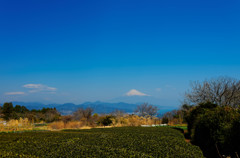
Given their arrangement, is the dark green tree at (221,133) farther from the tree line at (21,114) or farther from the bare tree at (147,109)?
the tree line at (21,114)

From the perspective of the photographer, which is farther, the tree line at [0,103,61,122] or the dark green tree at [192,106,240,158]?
the tree line at [0,103,61,122]

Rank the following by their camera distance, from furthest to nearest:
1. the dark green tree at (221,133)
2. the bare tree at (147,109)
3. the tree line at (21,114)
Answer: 1. the tree line at (21,114)
2. the bare tree at (147,109)
3. the dark green tree at (221,133)

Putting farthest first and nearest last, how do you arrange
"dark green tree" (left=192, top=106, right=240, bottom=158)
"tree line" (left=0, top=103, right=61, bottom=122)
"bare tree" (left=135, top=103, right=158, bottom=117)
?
"tree line" (left=0, top=103, right=61, bottom=122)
"bare tree" (left=135, top=103, right=158, bottom=117)
"dark green tree" (left=192, top=106, right=240, bottom=158)

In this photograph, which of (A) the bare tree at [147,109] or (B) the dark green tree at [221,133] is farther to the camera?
(A) the bare tree at [147,109]

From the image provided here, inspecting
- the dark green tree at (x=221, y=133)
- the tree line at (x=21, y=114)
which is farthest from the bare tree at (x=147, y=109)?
the dark green tree at (x=221, y=133)

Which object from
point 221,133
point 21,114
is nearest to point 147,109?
point 21,114

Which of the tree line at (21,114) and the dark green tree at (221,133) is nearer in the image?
the dark green tree at (221,133)

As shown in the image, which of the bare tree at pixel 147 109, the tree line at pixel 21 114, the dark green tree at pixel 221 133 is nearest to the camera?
the dark green tree at pixel 221 133

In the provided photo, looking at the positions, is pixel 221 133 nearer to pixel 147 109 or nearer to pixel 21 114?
pixel 147 109

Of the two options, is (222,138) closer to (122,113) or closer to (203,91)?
(203,91)

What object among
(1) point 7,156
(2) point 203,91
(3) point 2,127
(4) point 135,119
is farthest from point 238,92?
(3) point 2,127

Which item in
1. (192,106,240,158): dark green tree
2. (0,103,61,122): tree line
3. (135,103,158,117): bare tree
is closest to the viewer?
(192,106,240,158): dark green tree

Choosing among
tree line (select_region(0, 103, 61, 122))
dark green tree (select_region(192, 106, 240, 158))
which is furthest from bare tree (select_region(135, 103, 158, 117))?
dark green tree (select_region(192, 106, 240, 158))

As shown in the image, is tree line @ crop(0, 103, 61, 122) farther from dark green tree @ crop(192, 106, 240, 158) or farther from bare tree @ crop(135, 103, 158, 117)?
dark green tree @ crop(192, 106, 240, 158)
